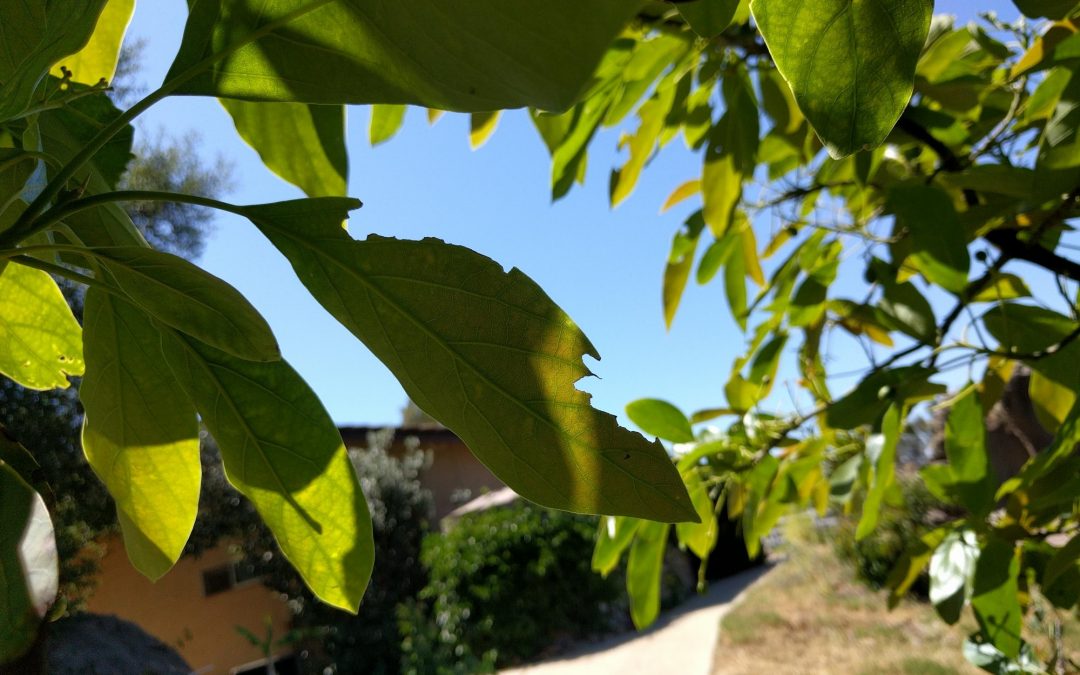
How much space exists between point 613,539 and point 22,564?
28.8 inches

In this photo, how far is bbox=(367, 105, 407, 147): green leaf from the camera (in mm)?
898

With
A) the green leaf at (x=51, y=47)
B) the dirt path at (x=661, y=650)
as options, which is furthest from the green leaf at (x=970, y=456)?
the dirt path at (x=661, y=650)

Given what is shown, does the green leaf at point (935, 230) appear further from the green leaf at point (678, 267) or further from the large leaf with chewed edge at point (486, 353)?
the large leaf with chewed edge at point (486, 353)

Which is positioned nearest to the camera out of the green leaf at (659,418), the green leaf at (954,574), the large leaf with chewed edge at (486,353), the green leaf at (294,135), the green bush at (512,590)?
the large leaf with chewed edge at (486,353)

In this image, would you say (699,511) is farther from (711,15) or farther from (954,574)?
(711,15)

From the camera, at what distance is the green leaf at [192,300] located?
367 millimetres

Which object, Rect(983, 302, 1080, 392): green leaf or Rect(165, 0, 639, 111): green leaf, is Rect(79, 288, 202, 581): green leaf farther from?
Rect(983, 302, 1080, 392): green leaf

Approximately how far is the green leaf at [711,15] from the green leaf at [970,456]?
0.68m

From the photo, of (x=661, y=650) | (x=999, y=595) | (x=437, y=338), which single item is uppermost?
(x=437, y=338)

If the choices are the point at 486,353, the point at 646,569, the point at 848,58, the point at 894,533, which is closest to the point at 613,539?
the point at 646,569

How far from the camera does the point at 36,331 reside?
0.53 metres

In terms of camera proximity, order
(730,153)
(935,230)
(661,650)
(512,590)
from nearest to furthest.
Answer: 1. (935,230)
2. (730,153)
3. (661,650)
4. (512,590)

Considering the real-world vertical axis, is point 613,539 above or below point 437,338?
below

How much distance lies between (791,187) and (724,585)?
1082 centimetres
